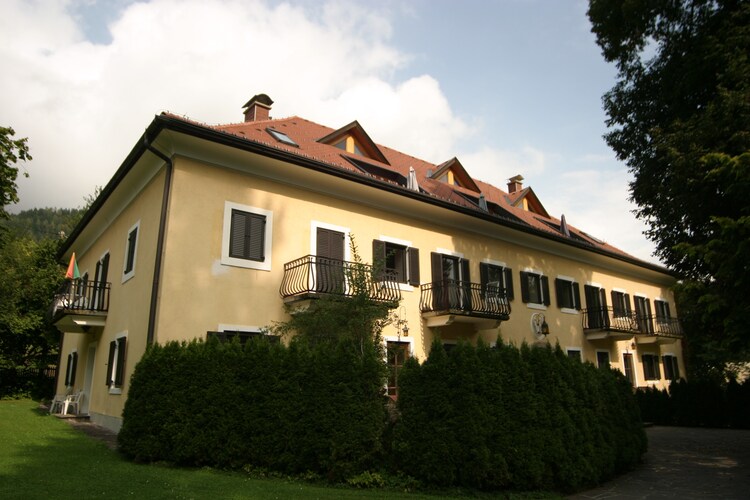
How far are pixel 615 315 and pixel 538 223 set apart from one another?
5.20 meters

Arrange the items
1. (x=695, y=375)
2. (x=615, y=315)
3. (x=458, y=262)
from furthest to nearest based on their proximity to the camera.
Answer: (x=695, y=375), (x=615, y=315), (x=458, y=262)

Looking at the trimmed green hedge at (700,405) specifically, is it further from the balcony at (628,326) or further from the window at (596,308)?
the window at (596,308)

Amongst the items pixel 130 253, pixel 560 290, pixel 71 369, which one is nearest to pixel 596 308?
pixel 560 290

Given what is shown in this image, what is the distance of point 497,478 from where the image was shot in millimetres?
8117

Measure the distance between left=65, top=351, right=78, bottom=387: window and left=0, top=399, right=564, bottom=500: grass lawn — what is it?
879 centimetres

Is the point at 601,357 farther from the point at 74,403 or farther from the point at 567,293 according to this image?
the point at 74,403

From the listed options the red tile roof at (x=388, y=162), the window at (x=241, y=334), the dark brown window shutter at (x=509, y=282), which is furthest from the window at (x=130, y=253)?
the dark brown window shutter at (x=509, y=282)

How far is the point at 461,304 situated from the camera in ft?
50.6

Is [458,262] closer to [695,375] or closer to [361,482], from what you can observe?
[361,482]

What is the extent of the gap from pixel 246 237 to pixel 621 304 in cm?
1885

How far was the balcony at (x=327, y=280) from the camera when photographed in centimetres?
1180

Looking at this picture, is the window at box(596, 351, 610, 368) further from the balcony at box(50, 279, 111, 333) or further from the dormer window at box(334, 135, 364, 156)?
the balcony at box(50, 279, 111, 333)

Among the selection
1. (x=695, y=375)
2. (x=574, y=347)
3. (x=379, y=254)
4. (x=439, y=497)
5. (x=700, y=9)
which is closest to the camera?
(x=439, y=497)

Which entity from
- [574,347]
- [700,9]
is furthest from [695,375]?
[700,9]
